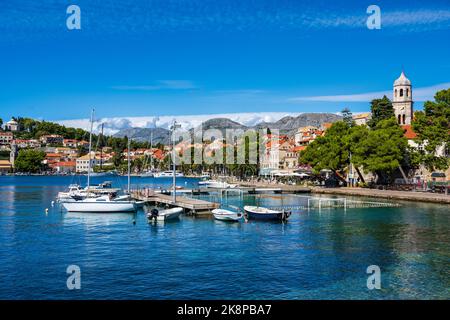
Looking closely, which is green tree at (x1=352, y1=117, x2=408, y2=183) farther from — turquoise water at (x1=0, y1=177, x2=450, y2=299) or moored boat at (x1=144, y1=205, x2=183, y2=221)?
moored boat at (x1=144, y1=205, x2=183, y2=221)

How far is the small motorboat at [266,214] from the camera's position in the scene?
130 feet

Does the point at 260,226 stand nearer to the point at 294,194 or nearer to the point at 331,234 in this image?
the point at 331,234

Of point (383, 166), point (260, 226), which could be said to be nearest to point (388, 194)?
point (383, 166)

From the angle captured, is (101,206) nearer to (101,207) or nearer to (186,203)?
(101,207)

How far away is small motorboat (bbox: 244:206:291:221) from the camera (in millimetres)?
39500

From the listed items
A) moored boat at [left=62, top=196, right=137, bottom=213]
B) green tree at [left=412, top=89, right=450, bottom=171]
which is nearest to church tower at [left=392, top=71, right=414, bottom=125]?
green tree at [left=412, top=89, right=450, bottom=171]

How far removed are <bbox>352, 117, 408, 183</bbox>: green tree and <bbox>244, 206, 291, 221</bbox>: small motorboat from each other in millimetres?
27953

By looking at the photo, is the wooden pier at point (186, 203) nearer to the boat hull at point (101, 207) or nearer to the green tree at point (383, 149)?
the boat hull at point (101, 207)

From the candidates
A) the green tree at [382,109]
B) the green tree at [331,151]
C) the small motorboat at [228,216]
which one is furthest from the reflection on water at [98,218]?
the green tree at [382,109]

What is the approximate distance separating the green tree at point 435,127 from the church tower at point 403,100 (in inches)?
922

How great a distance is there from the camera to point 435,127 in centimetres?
5984

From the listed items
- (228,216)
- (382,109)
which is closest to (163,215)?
(228,216)

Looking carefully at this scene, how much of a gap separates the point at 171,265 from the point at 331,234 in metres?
13.5

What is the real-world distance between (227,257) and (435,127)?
43225mm
